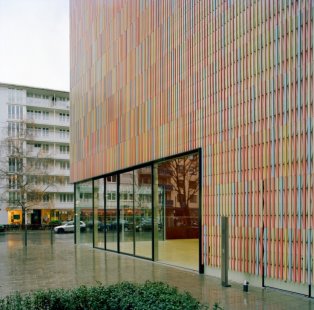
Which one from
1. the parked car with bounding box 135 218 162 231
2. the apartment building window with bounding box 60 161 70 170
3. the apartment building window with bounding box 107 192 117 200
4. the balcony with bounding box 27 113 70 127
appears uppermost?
the balcony with bounding box 27 113 70 127

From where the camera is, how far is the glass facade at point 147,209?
16625 mm

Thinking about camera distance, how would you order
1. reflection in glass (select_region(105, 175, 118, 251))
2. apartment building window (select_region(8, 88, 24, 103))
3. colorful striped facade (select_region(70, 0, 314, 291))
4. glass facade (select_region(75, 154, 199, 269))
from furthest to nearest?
1. apartment building window (select_region(8, 88, 24, 103))
2. reflection in glass (select_region(105, 175, 118, 251))
3. glass facade (select_region(75, 154, 199, 269))
4. colorful striped facade (select_region(70, 0, 314, 291))

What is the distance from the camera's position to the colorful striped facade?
11094 millimetres

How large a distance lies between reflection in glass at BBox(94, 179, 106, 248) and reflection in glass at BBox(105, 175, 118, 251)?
71 centimetres

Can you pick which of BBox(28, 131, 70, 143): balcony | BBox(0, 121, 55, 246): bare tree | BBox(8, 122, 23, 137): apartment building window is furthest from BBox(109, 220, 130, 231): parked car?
BBox(28, 131, 70, 143): balcony

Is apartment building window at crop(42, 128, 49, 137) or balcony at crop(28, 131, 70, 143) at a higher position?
apartment building window at crop(42, 128, 49, 137)

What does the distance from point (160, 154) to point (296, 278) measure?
8.25 metres

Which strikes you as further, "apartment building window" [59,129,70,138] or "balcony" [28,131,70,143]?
"apartment building window" [59,129,70,138]

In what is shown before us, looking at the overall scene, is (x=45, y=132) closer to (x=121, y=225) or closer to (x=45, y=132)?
(x=45, y=132)

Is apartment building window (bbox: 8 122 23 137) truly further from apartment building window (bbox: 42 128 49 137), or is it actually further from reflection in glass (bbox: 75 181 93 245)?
reflection in glass (bbox: 75 181 93 245)

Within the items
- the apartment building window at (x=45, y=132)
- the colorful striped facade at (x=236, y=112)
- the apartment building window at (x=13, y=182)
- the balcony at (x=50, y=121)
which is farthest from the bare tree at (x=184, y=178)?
the balcony at (x=50, y=121)

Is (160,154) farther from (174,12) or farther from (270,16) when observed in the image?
(270,16)

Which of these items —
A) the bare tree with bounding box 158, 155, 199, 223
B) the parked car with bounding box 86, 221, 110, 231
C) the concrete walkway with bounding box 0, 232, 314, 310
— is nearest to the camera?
the concrete walkway with bounding box 0, 232, 314, 310

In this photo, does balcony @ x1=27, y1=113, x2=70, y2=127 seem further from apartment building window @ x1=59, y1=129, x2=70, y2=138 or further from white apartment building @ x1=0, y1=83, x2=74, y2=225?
apartment building window @ x1=59, y1=129, x2=70, y2=138
